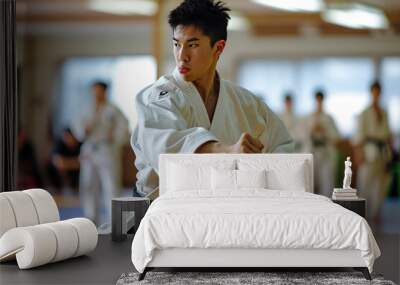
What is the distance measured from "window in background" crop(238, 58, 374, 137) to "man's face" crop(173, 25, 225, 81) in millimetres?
2731

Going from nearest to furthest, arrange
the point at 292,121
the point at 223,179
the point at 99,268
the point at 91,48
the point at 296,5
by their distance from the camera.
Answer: the point at 99,268 < the point at 223,179 < the point at 296,5 < the point at 292,121 < the point at 91,48

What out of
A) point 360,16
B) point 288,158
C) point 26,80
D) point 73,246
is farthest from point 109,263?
point 26,80

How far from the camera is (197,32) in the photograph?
18.5ft

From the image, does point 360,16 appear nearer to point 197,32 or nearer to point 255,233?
point 197,32

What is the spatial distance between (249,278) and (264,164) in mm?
1489

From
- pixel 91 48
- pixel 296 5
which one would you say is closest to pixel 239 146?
pixel 296 5

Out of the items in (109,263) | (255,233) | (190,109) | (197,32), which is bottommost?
(109,263)

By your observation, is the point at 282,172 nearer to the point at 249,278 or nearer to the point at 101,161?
the point at 249,278

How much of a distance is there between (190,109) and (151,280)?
1786 mm

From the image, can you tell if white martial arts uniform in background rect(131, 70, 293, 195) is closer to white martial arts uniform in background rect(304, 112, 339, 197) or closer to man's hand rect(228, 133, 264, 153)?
man's hand rect(228, 133, 264, 153)

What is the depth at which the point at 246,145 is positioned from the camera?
226 inches

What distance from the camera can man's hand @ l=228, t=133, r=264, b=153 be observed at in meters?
5.68

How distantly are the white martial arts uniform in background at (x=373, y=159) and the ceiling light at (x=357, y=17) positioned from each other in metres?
0.98

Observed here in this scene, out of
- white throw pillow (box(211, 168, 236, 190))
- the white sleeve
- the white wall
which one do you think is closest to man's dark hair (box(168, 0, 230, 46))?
the white sleeve
